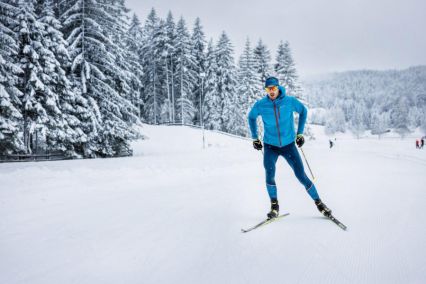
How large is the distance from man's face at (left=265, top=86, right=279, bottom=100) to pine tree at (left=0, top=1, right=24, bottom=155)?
1411 centimetres

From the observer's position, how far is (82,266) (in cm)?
258

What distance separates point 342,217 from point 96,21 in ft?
60.3

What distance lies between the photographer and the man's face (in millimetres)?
4004

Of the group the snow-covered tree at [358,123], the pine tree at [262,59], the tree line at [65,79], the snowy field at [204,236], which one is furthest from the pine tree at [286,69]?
the snow-covered tree at [358,123]

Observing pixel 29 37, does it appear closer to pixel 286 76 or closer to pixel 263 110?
pixel 263 110

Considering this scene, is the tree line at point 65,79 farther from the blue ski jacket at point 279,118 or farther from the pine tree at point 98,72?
the blue ski jacket at point 279,118

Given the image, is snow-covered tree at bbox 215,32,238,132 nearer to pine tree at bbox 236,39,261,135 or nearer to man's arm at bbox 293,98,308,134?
pine tree at bbox 236,39,261,135

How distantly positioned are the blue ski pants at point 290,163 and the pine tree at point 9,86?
1415 cm

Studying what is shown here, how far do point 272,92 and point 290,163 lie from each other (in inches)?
44.3

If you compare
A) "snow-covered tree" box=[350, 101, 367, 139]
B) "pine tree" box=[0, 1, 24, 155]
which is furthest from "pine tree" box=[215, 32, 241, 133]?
"snow-covered tree" box=[350, 101, 367, 139]

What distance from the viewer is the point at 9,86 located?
13.9m

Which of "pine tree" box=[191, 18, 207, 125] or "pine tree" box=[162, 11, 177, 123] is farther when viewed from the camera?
"pine tree" box=[191, 18, 207, 125]

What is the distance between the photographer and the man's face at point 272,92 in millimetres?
4004

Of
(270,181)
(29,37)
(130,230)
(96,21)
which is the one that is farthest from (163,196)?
(96,21)
